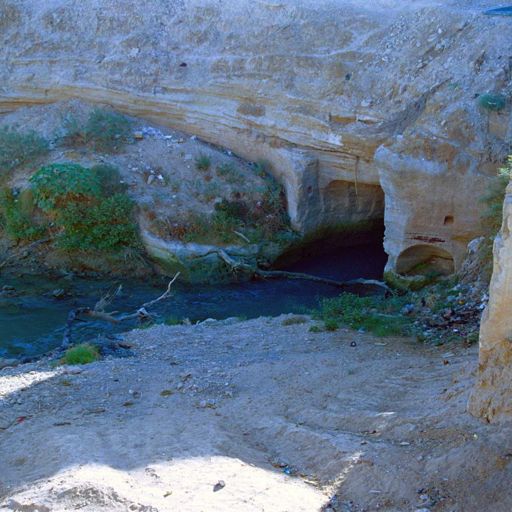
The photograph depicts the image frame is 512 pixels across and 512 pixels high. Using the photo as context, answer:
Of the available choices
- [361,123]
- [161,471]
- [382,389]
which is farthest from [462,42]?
[161,471]

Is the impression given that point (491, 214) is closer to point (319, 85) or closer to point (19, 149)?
point (319, 85)

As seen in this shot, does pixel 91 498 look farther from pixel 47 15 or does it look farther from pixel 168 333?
pixel 47 15

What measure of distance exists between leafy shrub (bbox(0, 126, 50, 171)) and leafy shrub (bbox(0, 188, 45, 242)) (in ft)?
2.07

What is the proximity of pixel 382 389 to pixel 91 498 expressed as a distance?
10.2 feet

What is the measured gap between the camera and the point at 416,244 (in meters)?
13.5

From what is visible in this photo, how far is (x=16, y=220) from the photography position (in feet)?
51.5

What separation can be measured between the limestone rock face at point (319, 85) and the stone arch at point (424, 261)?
3 cm

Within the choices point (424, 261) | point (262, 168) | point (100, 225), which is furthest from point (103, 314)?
point (424, 261)

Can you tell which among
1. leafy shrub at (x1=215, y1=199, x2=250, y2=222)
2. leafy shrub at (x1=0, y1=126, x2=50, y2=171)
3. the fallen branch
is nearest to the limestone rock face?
leafy shrub at (x1=215, y1=199, x2=250, y2=222)

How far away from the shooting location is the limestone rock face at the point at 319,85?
12898 millimetres

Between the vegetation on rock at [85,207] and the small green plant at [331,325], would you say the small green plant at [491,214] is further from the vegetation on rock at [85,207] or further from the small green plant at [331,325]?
the vegetation on rock at [85,207]

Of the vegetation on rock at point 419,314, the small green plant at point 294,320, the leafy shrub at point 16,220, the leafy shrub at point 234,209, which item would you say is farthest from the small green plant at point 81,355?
the leafy shrub at point 16,220

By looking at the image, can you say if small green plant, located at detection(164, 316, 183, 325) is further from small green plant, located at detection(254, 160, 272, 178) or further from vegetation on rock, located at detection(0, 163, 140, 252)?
small green plant, located at detection(254, 160, 272, 178)

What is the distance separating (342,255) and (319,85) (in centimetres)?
Answer: 337
